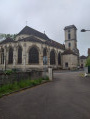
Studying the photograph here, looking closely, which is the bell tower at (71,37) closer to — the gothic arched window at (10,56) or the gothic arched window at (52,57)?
the gothic arched window at (52,57)

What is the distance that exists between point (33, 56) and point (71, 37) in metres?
33.0

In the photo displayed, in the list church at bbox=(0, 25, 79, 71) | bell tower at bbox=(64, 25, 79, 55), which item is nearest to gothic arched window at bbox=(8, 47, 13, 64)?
church at bbox=(0, 25, 79, 71)

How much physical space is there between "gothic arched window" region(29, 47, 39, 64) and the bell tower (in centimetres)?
3076

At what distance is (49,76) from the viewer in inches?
707

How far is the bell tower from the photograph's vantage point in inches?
2621

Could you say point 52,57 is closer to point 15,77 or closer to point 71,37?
point 71,37

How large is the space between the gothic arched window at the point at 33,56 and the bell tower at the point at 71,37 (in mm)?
30757

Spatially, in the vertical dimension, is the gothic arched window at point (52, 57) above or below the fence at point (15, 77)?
above

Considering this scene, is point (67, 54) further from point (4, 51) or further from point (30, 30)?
point (4, 51)

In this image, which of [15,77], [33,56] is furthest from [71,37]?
[15,77]

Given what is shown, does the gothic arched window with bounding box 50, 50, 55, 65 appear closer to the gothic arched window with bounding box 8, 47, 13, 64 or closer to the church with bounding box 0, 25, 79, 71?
the church with bounding box 0, 25, 79, 71

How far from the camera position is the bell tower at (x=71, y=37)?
66562 mm

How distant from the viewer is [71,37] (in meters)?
67.2

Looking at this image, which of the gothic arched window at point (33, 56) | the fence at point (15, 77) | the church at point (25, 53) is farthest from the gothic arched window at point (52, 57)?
the fence at point (15, 77)
